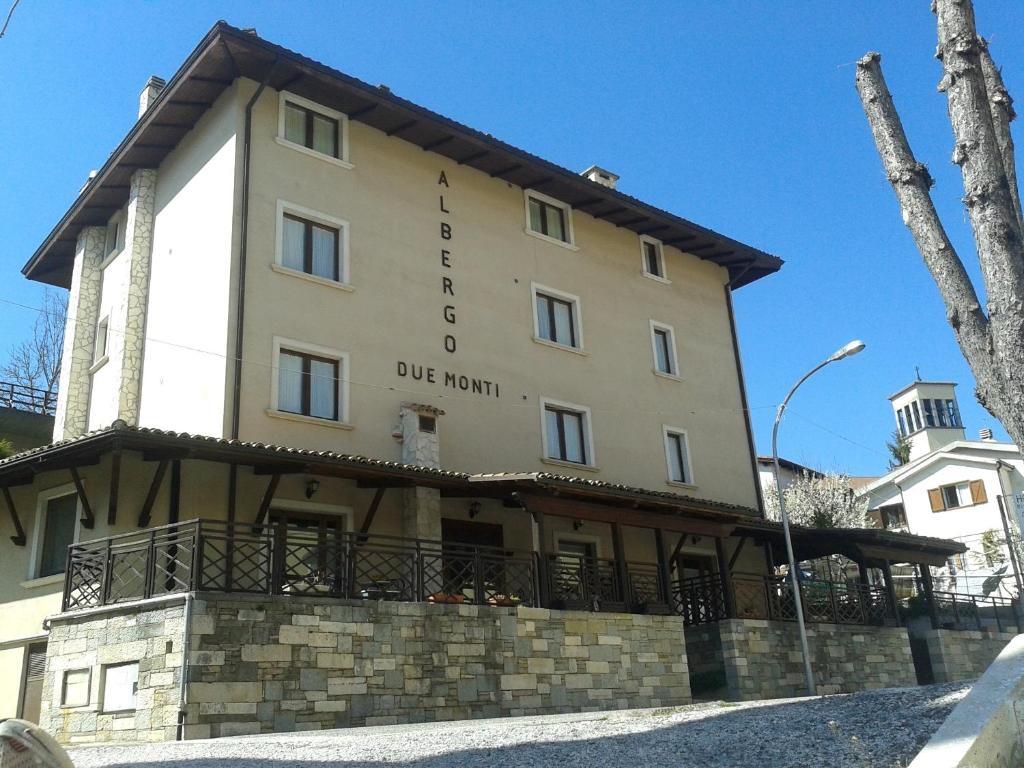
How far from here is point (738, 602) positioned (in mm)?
20953

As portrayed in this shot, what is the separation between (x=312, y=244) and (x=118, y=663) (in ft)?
28.6

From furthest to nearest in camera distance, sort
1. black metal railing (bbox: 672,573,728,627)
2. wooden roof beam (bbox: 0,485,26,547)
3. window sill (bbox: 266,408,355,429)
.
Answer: black metal railing (bbox: 672,573,728,627)
window sill (bbox: 266,408,355,429)
wooden roof beam (bbox: 0,485,26,547)

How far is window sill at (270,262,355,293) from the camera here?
59.7ft

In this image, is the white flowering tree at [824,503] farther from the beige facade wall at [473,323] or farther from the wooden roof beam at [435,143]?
the wooden roof beam at [435,143]

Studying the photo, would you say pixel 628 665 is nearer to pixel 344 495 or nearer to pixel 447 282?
pixel 344 495

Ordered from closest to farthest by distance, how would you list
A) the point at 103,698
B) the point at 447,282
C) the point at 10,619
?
the point at 103,698 → the point at 10,619 → the point at 447,282

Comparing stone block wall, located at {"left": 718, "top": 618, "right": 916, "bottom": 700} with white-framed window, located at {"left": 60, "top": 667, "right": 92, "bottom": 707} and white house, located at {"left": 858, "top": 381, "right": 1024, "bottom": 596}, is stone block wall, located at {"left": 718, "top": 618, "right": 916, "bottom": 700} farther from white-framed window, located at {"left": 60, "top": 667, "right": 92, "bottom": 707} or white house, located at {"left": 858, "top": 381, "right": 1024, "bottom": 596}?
white house, located at {"left": 858, "top": 381, "right": 1024, "bottom": 596}

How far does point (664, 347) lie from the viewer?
2553 centimetres

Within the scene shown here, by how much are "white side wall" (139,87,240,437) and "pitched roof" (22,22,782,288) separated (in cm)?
51

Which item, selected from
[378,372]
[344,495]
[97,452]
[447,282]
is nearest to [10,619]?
[97,452]

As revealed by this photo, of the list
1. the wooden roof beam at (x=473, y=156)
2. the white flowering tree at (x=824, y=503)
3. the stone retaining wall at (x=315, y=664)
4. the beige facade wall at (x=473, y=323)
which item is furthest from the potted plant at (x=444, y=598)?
the white flowering tree at (x=824, y=503)

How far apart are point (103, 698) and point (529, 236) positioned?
44.7ft

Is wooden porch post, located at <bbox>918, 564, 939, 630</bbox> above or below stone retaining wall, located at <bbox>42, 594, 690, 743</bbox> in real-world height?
above

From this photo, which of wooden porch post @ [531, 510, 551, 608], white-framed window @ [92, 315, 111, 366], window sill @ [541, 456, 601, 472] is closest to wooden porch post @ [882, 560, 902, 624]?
window sill @ [541, 456, 601, 472]
